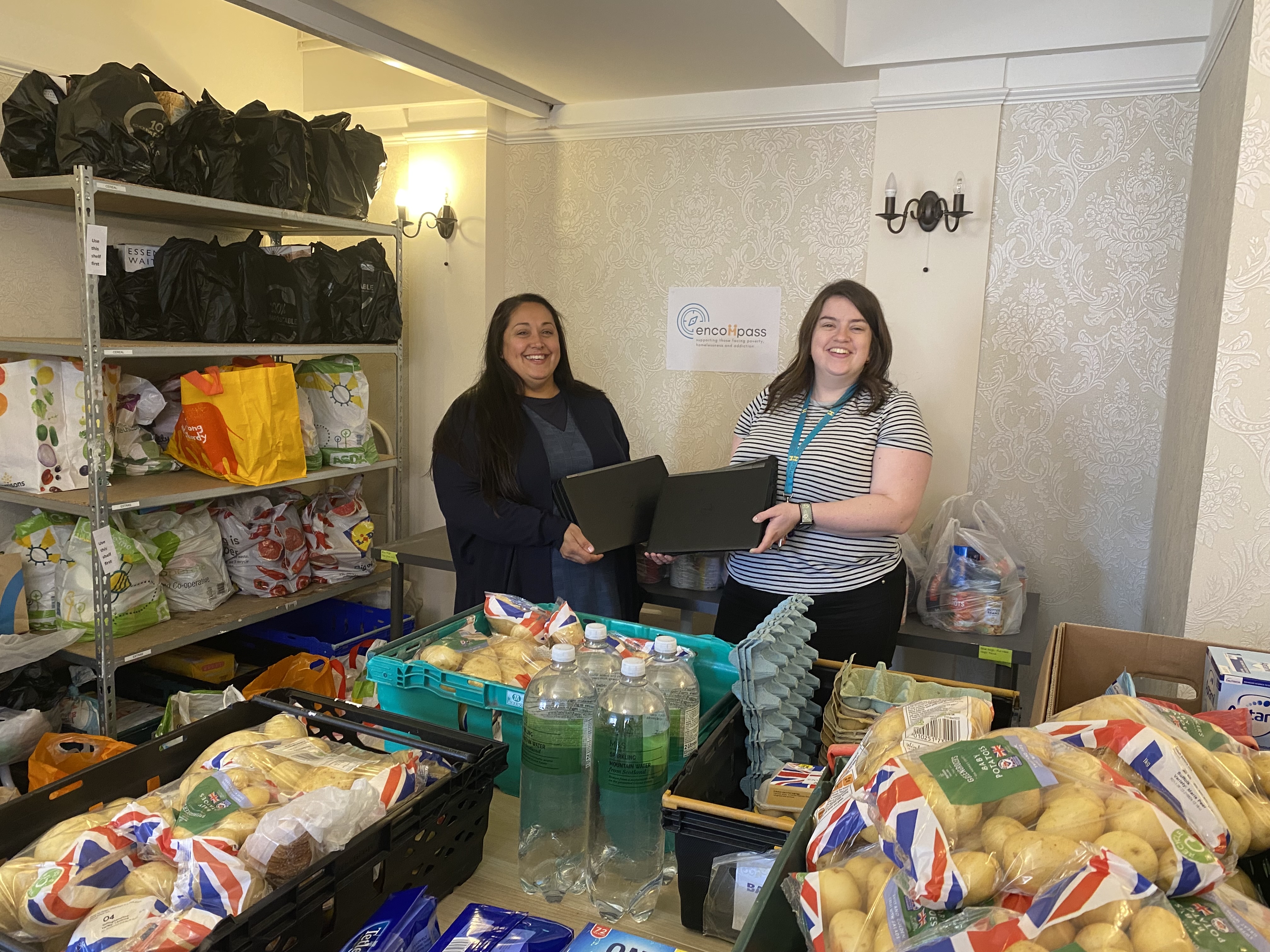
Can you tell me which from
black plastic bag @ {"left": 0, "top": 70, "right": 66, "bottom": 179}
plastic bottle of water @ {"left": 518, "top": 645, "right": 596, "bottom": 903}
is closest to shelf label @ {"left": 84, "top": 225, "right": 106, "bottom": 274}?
black plastic bag @ {"left": 0, "top": 70, "right": 66, "bottom": 179}

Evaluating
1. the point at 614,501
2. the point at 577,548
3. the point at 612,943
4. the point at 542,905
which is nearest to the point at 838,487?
the point at 614,501

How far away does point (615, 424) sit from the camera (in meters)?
2.59

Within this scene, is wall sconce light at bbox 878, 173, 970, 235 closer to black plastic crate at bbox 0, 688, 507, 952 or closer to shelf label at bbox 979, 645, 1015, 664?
shelf label at bbox 979, 645, 1015, 664

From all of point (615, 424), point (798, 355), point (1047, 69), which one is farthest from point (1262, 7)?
point (615, 424)

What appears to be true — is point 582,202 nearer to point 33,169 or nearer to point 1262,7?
point 33,169

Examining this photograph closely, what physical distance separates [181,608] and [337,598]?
715mm

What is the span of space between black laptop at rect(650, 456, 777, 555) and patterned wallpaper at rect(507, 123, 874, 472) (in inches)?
47.6

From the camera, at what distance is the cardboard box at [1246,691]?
1147mm

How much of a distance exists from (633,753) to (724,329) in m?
2.44

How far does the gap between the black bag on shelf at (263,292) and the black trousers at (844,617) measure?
1.81m

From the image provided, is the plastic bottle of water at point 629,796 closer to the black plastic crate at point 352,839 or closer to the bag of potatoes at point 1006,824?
the black plastic crate at point 352,839

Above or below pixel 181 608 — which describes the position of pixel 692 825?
above

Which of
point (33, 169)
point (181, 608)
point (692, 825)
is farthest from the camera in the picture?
point (181, 608)

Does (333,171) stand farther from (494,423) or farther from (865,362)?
(865,362)
